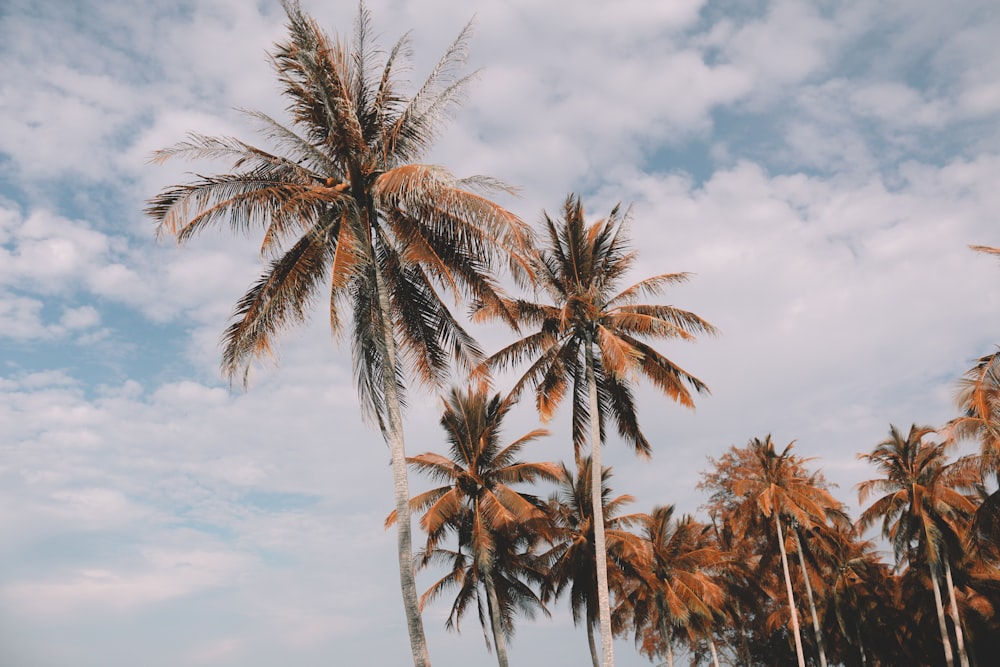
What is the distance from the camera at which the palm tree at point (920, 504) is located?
33.6 meters

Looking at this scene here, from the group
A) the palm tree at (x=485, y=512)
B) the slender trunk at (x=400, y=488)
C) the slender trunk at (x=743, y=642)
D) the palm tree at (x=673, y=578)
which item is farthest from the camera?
the slender trunk at (x=743, y=642)

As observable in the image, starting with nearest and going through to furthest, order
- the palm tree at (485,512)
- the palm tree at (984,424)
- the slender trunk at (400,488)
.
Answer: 1. the slender trunk at (400,488)
2. the palm tree at (984,424)
3. the palm tree at (485,512)

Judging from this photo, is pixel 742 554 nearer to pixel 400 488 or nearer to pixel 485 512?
pixel 485 512

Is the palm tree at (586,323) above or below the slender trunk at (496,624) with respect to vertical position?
above

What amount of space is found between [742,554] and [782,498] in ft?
33.9

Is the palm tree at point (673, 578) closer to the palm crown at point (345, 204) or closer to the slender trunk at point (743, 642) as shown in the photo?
the slender trunk at point (743, 642)

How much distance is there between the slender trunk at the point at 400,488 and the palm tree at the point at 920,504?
28.9m

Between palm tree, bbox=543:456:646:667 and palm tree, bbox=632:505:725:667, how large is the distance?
5.18ft

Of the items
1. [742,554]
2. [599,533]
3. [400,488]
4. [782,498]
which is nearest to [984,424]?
[599,533]

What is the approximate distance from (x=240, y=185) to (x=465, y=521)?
54.5 feet

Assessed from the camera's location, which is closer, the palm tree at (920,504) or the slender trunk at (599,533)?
the slender trunk at (599,533)

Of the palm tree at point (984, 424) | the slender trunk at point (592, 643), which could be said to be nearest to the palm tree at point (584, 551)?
the slender trunk at point (592, 643)

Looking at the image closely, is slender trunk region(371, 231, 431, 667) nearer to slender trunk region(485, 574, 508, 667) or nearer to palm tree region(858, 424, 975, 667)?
slender trunk region(485, 574, 508, 667)

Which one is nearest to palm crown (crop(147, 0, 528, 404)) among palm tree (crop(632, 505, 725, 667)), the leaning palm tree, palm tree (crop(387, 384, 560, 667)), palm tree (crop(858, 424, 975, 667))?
the leaning palm tree
